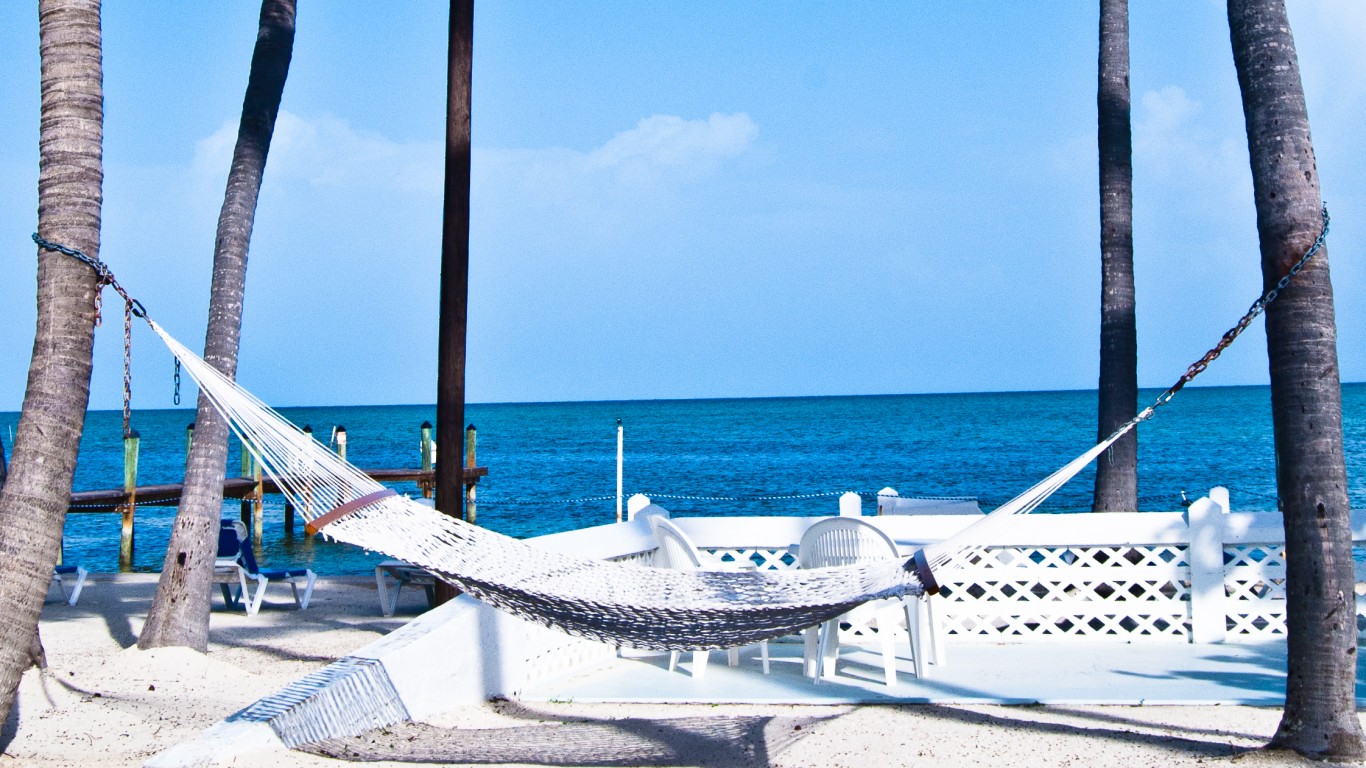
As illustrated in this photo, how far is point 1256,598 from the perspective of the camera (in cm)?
590

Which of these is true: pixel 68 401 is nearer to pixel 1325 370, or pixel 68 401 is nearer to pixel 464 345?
pixel 464 345

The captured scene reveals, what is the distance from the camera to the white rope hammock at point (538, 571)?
3.62 metres

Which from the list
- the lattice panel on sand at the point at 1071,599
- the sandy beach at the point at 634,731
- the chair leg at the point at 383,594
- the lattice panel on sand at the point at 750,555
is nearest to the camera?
the sandy beach at the point at 634,731

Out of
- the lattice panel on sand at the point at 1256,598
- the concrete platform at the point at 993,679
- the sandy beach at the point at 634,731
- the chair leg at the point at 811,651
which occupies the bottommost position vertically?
the sandy beach at the point at 634,731

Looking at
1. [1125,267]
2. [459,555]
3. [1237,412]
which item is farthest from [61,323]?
[1237,412]

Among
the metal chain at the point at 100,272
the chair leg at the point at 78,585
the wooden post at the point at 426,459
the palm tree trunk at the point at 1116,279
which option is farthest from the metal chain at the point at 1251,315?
the wooden post at the point at 426,459

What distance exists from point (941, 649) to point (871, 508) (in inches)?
753

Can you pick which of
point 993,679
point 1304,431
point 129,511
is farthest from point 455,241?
point 129,511

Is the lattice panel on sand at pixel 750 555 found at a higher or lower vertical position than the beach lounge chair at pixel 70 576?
higher

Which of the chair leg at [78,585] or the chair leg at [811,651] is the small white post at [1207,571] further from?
the chair leg at [78,585]

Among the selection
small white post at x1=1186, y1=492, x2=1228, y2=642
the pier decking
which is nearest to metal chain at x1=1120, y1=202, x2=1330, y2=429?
small white post at x1=1186, y1=492, x2=1228, y2=642

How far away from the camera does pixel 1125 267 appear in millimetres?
7742

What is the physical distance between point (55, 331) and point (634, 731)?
2.25m

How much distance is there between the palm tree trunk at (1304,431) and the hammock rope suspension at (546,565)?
10 cm
